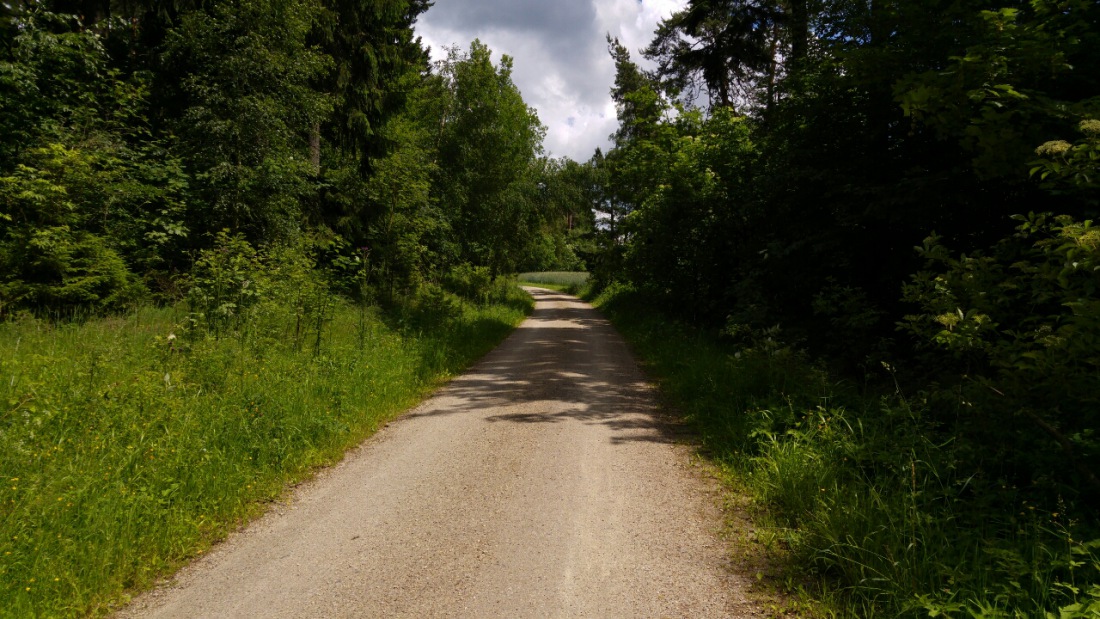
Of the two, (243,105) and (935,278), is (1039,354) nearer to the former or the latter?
(935,278)

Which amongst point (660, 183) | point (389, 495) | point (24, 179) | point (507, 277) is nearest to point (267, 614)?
point (389, 495)

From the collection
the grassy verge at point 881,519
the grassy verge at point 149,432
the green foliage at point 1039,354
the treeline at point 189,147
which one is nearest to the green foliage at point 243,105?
the treeline at point 189,147

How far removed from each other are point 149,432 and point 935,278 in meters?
6.77

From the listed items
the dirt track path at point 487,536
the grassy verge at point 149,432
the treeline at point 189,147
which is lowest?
the dirt track path at point 487,536

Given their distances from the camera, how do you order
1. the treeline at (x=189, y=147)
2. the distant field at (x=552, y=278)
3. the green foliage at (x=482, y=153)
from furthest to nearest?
the distant field at (x=552, y=278) < the green foliage at (x=482, y=153) < the treeline at (x=189, y=147)

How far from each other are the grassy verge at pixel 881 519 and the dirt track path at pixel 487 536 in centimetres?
52

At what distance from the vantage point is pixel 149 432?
165 inches

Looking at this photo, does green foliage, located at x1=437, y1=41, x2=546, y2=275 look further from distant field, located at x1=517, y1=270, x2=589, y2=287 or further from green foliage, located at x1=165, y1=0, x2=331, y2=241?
distant field, located at x1=517, y1=270, x2=589, y2=287

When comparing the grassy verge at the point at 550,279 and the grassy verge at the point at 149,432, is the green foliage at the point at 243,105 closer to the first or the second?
the grassy verge at the point at 149,432

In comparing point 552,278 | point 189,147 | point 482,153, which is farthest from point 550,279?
point 189,147

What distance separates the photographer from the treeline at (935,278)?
298 centimetres

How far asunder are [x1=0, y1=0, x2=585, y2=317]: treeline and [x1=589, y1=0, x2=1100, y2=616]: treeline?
8205 millimetres

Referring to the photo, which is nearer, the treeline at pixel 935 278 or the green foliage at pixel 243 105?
the treeline at pixel 935 278

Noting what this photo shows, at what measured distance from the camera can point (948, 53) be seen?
556 cm
